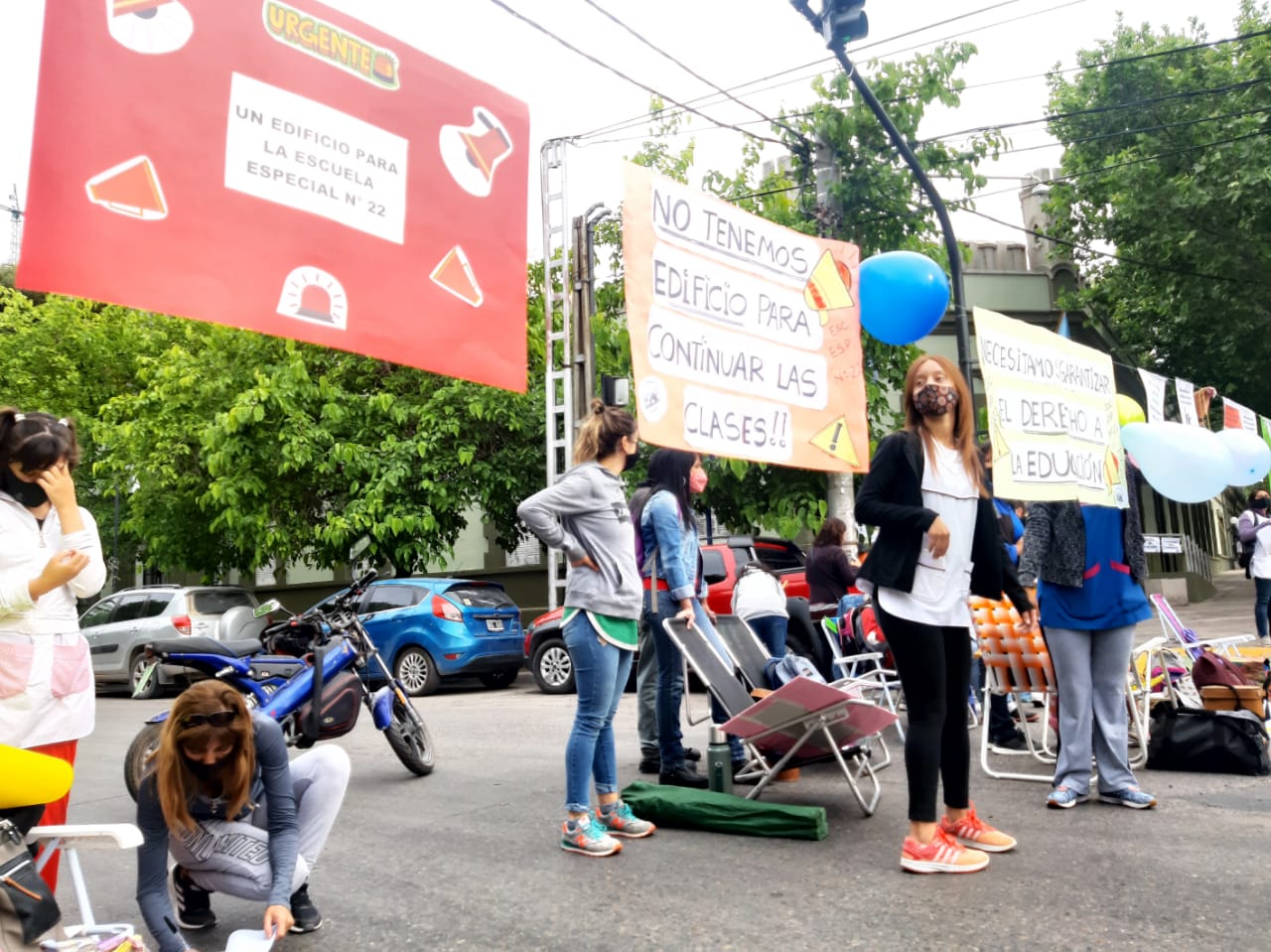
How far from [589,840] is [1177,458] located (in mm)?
4289

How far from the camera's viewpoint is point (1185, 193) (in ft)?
70.4

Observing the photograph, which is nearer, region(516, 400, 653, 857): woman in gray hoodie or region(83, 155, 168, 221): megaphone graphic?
region(83, 155, 168, 221): megaphone graphic

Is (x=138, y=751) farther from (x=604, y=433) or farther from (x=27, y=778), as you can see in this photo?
(x=27, y=778)

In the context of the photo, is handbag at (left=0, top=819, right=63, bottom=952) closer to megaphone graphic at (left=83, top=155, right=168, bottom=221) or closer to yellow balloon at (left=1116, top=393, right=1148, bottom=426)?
megaphone graphic at (left=83, top=155, right=168, bottom=221)

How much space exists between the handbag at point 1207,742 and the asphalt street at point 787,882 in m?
0.13

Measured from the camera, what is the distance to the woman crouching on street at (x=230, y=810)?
10.4 ft

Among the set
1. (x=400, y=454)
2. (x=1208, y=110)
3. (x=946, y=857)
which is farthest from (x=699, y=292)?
(x=1208, y=110)

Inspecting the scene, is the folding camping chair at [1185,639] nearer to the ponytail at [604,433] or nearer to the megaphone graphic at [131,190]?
the ponytail at [604,433]

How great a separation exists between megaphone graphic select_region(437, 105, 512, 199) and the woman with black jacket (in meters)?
1.73

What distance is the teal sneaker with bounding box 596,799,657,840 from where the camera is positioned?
15.9 feet

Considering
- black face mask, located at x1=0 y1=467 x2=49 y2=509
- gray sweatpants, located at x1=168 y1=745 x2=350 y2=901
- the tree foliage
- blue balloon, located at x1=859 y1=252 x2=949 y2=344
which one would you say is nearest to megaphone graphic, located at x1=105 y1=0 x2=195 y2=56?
black face mask, located at x1=0 y1=467 x2=49 y2=509

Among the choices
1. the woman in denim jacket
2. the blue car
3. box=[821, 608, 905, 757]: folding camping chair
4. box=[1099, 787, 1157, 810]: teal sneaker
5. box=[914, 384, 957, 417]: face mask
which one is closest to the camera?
box=[914, 384, 957, 417]: face mask

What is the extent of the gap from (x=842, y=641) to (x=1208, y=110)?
732 inches

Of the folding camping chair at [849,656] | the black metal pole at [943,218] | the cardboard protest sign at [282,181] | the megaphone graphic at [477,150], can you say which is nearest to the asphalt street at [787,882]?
the folding camping chair at [849,656]
